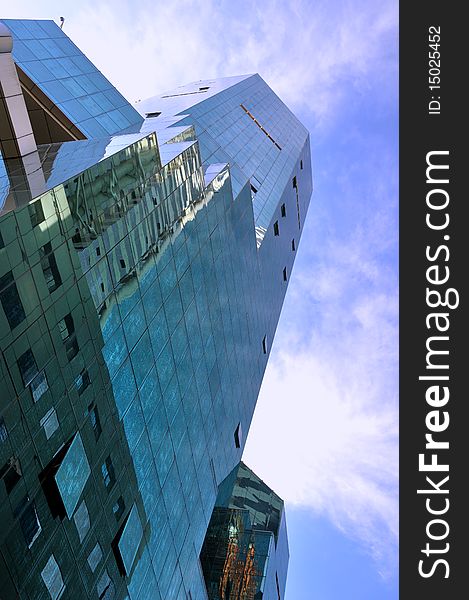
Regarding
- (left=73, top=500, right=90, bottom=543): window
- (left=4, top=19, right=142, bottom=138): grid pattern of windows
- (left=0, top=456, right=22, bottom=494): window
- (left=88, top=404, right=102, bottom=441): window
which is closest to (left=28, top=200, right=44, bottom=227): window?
(left=0, top=456, right=22, bottom=494): window

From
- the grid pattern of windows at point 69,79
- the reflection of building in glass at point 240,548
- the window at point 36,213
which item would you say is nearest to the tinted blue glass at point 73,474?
the window at point 36,213

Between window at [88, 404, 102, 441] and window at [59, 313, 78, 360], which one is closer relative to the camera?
window at [59, 313, 78, 360]

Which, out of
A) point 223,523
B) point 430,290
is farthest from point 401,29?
point 223,523

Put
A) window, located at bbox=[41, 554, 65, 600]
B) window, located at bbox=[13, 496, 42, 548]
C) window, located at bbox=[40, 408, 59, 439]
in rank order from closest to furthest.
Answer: window, located at bbox=[13, 496, 42, 548]
window, located at bbox=[40, 408, 59, 439]
window, located at bbox=[41, 554, 65, 600]

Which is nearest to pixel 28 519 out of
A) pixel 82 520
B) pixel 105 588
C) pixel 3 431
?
pixel 3 431

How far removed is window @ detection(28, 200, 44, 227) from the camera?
17.6 meters

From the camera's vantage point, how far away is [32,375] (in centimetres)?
1798

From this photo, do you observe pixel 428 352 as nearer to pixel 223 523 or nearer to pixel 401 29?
pixel 401 29

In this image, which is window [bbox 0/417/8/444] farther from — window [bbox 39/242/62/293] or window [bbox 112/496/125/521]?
window [bbox 112/496/125/521]

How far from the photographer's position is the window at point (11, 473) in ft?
55.3

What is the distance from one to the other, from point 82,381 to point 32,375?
3.60m

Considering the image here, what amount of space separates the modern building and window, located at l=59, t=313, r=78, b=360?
0.08m

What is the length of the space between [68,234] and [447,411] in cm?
1686

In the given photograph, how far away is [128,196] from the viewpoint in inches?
1006
